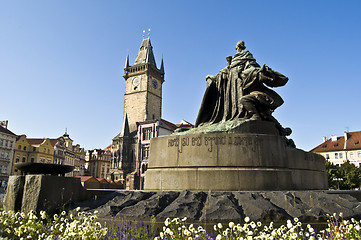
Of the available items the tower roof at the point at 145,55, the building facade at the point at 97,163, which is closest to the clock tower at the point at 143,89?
the tower roof at the point at 145,55

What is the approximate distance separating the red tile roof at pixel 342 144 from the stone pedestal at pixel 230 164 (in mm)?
58817

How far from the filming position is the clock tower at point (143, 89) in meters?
79.0

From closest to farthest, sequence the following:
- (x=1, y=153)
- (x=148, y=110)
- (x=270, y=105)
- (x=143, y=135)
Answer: (x=270, y=105)
(x=1, y=153)
(x=143, y=135)
(x=148, y=110)

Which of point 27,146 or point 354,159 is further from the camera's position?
point 27,146

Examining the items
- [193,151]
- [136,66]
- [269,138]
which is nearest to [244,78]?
[269,138]

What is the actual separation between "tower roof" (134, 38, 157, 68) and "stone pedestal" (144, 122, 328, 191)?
78.9 metres

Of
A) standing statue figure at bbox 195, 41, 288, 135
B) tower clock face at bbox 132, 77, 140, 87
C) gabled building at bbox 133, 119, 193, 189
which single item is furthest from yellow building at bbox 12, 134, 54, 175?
standing statue figure at bbox 195, 41, 288, 135

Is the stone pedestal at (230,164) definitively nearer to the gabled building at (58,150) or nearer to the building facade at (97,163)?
the gabled building at (58,150)

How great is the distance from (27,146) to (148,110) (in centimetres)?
3073

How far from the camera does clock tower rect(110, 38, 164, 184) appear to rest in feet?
226

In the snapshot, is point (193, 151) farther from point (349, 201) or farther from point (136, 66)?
point (136, 66)

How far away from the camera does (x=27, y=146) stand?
2482 inches

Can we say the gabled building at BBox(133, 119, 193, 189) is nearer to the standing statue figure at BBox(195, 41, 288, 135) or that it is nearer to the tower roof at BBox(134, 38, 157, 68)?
the tower roof at BBox(134, 38, 157, 68)

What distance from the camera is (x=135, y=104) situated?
81062mm
